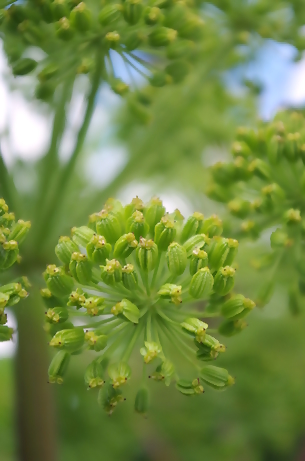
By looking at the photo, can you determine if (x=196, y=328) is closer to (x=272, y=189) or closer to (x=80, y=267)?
(x=80, y=267)

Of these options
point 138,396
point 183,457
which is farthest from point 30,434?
point 183,457

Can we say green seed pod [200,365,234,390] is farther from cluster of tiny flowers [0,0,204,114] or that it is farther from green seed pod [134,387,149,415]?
cluster of tiny flowers [0,0,204,114]

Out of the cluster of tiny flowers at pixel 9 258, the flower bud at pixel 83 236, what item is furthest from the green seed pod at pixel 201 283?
the cluster of tiny flowers at pixel 9 258

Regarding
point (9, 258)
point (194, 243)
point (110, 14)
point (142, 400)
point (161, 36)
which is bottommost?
point (142, 400)

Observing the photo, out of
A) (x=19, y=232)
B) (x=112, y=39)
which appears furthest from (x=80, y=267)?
(x=112, y=39)

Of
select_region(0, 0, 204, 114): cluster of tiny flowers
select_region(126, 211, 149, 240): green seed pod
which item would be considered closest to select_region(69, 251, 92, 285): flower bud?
select_region(126, 211, 149, 240): green seed pod

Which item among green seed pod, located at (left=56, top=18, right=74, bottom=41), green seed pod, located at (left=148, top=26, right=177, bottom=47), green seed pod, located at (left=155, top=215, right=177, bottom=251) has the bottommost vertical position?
green seed pod, located at (left=155, top=215, right=177, bottom=251)

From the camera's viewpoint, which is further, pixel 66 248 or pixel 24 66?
pixel 24 66

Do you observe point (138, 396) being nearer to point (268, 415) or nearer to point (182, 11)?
point (182, 11)
